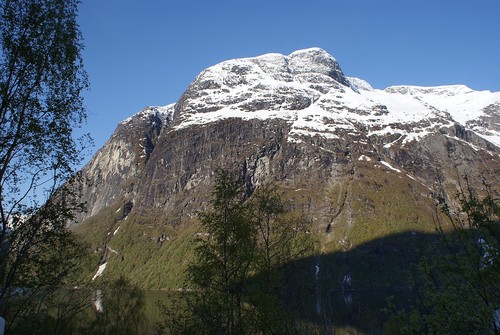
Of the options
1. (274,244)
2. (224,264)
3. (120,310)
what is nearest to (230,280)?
(224,264)

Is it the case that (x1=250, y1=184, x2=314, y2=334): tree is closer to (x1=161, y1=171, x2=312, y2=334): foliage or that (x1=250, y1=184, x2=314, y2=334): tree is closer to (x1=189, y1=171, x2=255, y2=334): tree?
(x1=161, y1=171, x2=312, y2=334): foliage

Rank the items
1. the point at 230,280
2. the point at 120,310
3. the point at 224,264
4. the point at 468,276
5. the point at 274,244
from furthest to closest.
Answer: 1. the point at 120,310
2. the point at 274,244
3. the point at 230,280
4. the point at 224,264
5. the point at 468,276

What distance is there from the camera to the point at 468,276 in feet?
39.5

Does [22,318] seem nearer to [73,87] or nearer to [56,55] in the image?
[73,87]

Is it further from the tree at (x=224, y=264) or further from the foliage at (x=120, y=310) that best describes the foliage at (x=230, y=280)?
the foliage at (x=120, y=310)

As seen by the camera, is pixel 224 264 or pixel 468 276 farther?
pixel 224 264

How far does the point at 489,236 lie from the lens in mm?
11516

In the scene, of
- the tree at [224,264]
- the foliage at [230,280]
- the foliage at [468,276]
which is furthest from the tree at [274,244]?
the foliage at [468,276]

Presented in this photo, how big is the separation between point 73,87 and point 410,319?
1723cm

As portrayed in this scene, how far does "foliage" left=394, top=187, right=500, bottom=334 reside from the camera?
11.5 meters

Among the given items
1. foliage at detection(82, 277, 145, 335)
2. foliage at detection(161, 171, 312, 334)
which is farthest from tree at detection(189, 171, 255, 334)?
foliage at detection(82, 277, 145, 335)

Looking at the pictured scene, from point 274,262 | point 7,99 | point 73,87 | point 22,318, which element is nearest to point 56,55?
point 73,87

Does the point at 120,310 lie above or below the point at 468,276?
above

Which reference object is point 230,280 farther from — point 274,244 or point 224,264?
point 274,244
